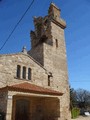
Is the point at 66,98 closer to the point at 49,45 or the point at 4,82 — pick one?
the point at 49,45

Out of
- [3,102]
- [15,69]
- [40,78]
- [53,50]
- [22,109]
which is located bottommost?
[22,109]

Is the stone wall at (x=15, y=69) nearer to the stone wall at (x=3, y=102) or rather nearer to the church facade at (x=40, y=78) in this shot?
the church facade at (x=40, y=78)

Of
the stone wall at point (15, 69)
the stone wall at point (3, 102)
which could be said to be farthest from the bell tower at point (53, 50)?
the stone wall at point (3, 102)

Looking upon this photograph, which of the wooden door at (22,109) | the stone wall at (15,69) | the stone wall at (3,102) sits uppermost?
the stone wall at (15,69)

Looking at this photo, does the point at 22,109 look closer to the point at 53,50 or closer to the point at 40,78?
the point at 40,78

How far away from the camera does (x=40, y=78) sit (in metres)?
18.8

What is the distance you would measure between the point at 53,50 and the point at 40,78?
4797mm

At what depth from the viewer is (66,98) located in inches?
845

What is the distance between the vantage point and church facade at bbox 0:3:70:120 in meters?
14.7

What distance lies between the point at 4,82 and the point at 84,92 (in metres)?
65.3

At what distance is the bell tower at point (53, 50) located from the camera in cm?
2050

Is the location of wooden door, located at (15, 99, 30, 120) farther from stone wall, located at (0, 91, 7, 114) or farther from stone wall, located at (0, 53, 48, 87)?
stone wall, located at (0, 91, 7, 114)

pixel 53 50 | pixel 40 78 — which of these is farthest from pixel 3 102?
pixel 53 50

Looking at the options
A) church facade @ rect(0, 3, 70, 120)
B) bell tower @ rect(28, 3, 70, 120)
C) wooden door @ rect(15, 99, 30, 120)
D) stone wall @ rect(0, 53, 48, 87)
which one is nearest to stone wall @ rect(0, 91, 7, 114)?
church facade @ rect(0, 3, 70, 120)
